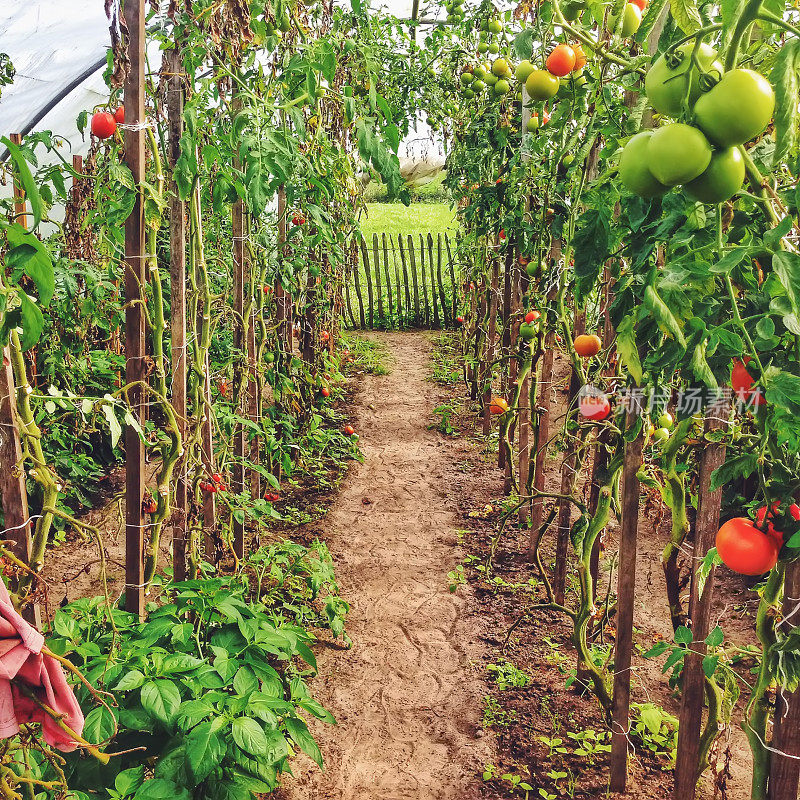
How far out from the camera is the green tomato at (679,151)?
0.73m

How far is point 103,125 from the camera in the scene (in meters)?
2.04

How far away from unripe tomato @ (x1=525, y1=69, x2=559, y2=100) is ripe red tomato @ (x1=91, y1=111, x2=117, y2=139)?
1.23 metres

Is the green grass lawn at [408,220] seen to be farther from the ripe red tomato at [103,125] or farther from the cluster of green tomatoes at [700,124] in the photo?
the cluster of green tomatoes at [700,124]

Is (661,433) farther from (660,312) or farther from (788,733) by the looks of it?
(660,312)

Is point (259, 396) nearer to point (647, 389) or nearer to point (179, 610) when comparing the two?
point (179, 610)

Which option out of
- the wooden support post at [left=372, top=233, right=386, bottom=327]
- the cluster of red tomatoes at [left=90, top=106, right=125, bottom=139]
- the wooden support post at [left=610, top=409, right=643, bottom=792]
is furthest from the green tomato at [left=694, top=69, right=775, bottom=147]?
the wooden support post at [left=372, top=233, right=386, bottom=327]

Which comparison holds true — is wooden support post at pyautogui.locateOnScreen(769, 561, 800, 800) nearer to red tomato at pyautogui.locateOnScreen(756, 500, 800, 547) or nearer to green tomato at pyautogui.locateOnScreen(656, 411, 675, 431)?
red tomato at pyautogui.locateOnScreen(756, 500, 800, 547)

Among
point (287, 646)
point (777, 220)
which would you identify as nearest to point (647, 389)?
point (777, 220)

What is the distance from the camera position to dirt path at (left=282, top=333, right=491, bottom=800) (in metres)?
2.08

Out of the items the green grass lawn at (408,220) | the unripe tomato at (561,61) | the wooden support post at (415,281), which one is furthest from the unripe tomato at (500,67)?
the green grass lawn at (408,220)

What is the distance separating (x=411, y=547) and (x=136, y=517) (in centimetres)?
184

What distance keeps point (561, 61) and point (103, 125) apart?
1.33 metres

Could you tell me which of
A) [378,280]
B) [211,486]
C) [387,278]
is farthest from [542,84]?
[378,280]

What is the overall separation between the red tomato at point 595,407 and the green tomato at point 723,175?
49.6 inches
